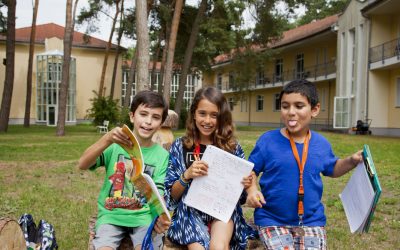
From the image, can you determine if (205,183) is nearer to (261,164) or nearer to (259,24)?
(261,164)

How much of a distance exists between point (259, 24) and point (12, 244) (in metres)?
22.6

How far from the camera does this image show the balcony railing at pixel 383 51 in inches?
889

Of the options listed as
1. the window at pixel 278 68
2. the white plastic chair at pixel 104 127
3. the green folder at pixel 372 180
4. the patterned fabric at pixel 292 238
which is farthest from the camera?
the window at pixel 278 68

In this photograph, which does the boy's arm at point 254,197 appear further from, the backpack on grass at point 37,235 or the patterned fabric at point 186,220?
the backpack on grass at point 37,235

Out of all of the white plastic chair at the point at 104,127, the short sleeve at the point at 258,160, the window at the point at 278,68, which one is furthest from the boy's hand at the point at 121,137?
the window at the point at 278,68

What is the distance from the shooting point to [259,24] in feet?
79.2

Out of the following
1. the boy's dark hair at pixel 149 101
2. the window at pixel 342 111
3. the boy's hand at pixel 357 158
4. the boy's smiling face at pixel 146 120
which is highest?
the window at pixel 342 111

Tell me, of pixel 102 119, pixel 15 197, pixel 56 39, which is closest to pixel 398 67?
pixel 102 119

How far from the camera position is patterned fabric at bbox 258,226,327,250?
2.96 metres

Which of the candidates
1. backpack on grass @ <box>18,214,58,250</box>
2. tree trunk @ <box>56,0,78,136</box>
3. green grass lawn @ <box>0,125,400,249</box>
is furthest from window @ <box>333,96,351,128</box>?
backpack on grass @ <box>18,214,58,250</box>

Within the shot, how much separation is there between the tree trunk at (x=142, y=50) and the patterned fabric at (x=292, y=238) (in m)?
7.34

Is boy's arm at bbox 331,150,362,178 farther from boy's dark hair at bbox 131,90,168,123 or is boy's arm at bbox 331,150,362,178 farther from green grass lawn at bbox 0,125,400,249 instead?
green grass lawn at bbox 0,125,400,249

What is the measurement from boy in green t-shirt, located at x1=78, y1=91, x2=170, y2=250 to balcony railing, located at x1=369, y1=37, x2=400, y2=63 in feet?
67.9

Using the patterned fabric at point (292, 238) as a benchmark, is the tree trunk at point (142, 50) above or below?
above
